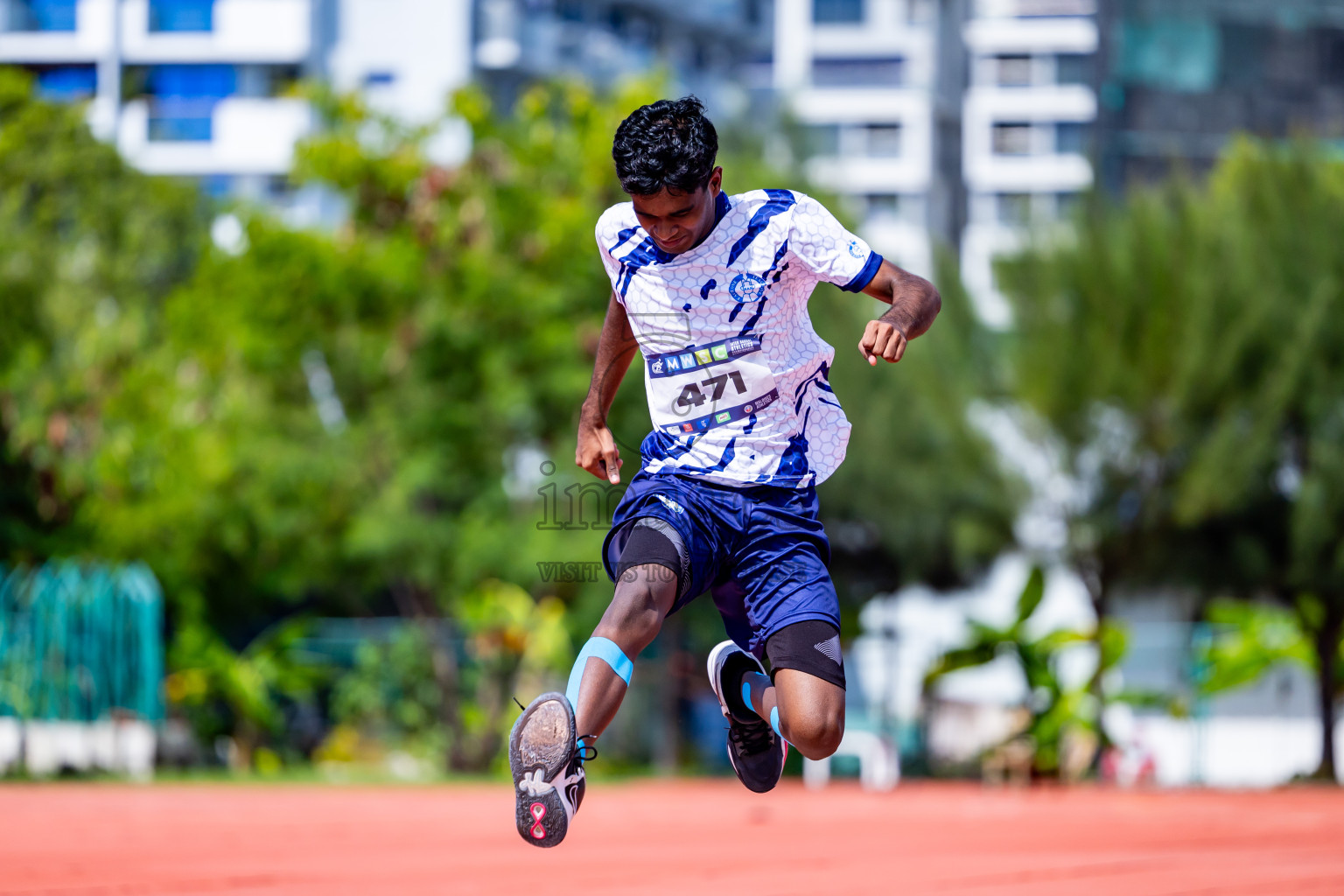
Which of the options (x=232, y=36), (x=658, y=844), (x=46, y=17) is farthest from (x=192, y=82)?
(x=658, y=844)

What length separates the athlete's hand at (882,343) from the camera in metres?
3.99

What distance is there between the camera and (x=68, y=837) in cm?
958

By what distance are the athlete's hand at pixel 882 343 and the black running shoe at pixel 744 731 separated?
1.20 metres

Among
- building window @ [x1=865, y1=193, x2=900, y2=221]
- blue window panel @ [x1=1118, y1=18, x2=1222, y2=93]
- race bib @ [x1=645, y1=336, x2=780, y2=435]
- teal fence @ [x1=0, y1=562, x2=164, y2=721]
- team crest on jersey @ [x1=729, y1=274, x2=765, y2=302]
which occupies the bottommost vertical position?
teal fence @ [x1=0, y1=562, x2=164, y2=721]

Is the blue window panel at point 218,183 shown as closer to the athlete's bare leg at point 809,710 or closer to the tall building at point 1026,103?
the tall building at point 1026,103

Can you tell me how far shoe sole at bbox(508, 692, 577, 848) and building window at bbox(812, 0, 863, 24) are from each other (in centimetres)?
6197

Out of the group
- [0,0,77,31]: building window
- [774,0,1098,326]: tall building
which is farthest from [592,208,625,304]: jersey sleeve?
[774,0,1098,326]: tall building

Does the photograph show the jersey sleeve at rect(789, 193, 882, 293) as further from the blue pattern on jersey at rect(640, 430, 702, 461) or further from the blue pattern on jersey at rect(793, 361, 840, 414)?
the blue pattern on jersey at rect(640, 430, 702, 461)

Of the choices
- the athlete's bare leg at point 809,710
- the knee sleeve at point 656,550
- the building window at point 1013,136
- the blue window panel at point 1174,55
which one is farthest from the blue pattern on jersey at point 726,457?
the building window at point 1013,136

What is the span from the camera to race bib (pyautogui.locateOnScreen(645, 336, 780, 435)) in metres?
4.42

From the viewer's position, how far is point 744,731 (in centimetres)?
484

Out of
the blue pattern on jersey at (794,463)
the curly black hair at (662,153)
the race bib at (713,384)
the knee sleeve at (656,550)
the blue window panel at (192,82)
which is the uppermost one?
the blue window panel at (192,82)

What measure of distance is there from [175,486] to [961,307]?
→ 9755 millimetres

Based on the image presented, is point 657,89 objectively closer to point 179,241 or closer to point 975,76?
point 179,241
